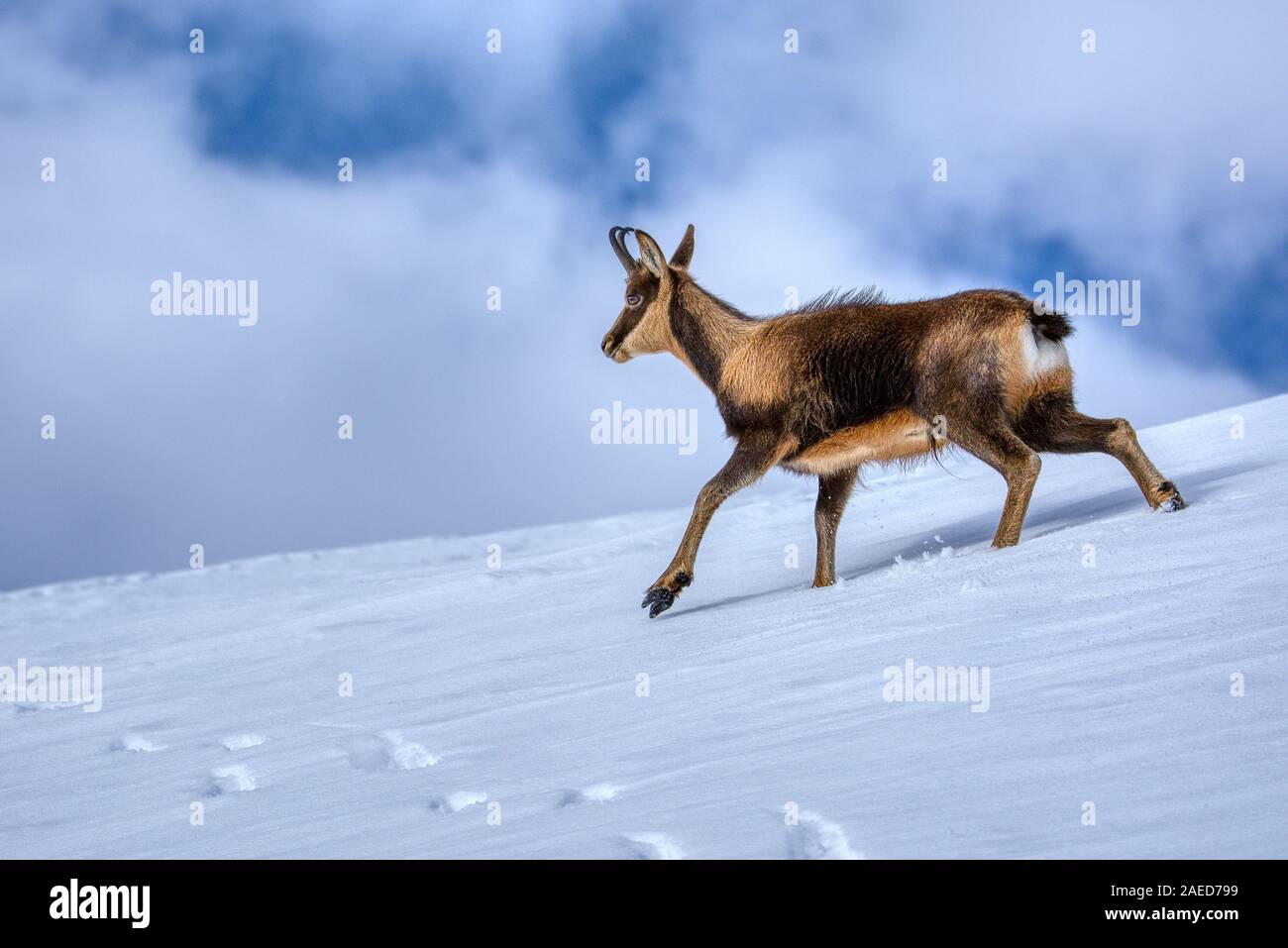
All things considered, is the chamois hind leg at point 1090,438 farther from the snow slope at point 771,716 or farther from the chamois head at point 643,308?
the chamois head at point 643,308

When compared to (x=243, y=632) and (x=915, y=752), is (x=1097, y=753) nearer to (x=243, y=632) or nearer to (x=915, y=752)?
(x=915, y=752)

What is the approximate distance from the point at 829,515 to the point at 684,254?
6.82ft

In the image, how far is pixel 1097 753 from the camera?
4066 mm

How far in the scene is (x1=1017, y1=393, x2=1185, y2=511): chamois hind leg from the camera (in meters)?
7.36

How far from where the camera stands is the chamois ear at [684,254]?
8.98m

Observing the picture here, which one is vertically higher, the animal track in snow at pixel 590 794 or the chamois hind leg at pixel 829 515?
the chamois hind leg at pixel 829 515

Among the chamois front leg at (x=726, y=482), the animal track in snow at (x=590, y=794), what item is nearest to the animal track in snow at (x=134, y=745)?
the chamois front leg at (x=726, y=482)

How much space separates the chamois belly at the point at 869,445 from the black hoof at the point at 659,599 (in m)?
1.05

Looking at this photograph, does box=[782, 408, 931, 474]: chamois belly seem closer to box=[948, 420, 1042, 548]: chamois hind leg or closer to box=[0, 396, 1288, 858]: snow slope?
box=[948, 420, 1042, 548]: chamois hind leg

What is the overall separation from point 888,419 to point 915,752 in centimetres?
343

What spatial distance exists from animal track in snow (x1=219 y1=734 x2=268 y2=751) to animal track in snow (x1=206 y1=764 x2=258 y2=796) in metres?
0.43

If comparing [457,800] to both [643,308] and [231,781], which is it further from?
[643,308]
